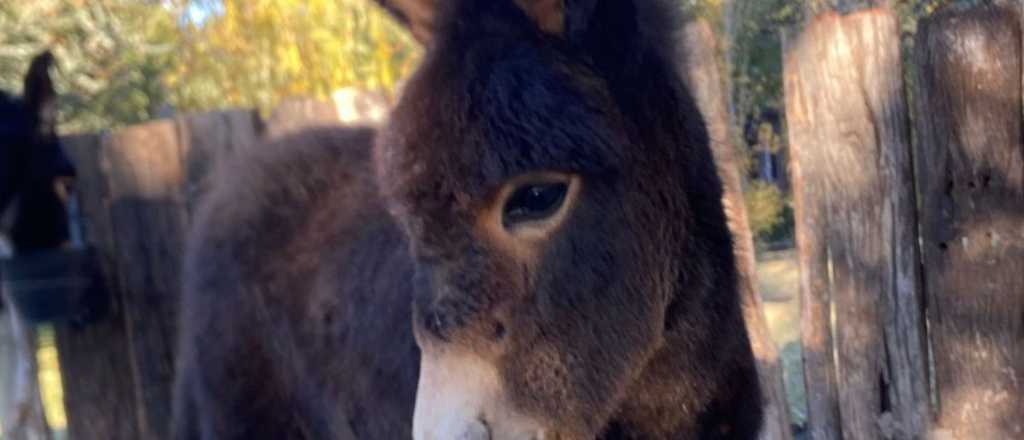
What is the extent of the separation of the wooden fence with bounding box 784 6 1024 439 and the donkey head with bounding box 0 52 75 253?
2.51 m

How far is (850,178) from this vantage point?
10.8 feet

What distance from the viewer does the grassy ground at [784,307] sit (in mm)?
5648

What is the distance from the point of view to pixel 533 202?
1799mm

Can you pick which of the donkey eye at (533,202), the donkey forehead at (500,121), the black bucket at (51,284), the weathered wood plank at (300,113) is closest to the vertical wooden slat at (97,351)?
the black bucket at (51,284)

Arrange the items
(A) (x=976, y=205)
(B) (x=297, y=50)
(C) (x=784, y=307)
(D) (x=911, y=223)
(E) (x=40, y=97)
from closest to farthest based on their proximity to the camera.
A: (A) (x=976, y=205), (D) (x=911, y=223), (E) (x=40, y=97), (C) (x=784, y=307), (B) (x=297, y=50)

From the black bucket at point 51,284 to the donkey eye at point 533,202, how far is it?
215 cm

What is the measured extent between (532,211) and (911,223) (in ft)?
6.31

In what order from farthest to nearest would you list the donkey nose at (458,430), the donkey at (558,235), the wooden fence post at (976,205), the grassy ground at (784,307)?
the grassy ground at (784,307)
the wooden fence post at (976,205)
the donkey at (558,235)
the donkey nose at (458,430)

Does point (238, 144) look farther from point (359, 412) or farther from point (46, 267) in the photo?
point (359, 412)

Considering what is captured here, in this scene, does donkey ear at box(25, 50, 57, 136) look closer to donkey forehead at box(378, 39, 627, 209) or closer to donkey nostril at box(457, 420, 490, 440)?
donkey forehead at box(378, 39, 627, 209)

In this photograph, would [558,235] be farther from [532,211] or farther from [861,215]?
[861,215]

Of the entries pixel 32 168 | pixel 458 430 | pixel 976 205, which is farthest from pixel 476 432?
pixel 32 168

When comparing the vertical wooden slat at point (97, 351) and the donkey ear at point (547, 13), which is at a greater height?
the donkey ear at point (547, 13)

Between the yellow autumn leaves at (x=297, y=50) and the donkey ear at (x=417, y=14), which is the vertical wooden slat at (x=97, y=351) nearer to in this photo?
the donkey ear at (x=417, y=14)
